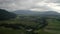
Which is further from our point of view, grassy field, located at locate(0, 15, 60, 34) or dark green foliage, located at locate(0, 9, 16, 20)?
dark green foliage, located at locate(0, 9, 16, 20)

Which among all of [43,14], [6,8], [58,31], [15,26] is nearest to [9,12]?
[6,8]

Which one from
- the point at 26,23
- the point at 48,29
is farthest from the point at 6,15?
the point at 48,29

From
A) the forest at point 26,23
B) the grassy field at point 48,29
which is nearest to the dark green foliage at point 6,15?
the forest at point 26,23

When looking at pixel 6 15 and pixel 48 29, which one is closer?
pixel 48 29

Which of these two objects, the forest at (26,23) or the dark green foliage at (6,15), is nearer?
the forest at (26,23)

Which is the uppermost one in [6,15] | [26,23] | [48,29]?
[6,15]

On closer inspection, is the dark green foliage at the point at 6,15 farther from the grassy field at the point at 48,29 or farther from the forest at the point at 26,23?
the grassy field at the point at 48,29

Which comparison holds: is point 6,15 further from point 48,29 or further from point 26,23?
point 48,29

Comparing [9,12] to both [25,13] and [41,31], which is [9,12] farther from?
[41,31]

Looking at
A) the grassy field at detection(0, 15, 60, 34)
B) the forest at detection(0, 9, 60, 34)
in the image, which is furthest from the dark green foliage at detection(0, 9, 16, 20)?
the grassy field at detection(0, 15, 60, 34)

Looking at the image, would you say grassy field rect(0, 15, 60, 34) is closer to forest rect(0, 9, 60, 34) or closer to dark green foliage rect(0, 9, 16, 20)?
forest rect(0, 9, 60, 34)

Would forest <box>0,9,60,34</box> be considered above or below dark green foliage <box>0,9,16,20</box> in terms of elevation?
below
